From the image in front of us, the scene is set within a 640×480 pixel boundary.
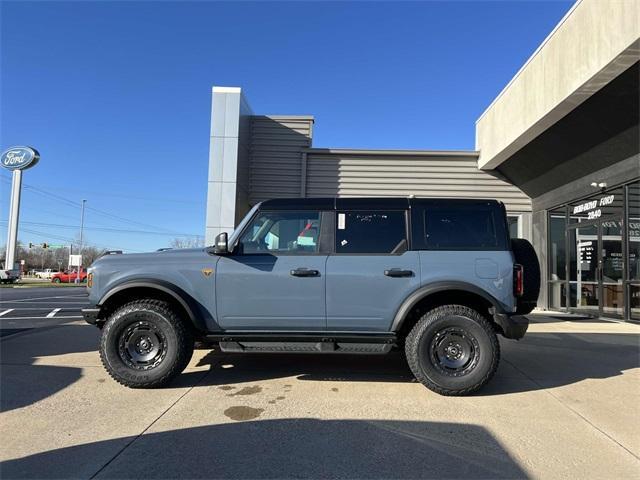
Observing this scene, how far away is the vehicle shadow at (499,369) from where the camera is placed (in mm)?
5516

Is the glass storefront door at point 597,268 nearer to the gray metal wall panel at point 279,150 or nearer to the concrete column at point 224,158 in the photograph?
the gray metal wall panel at point 279,150

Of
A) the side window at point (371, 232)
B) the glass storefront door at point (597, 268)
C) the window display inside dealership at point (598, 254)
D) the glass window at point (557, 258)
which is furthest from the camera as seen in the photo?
the glass window at point (557, 258)

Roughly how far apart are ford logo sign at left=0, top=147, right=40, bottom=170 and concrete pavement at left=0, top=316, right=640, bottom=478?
41054mm

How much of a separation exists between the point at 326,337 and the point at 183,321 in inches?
61.2

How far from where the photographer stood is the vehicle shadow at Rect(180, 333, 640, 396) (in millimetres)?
5516

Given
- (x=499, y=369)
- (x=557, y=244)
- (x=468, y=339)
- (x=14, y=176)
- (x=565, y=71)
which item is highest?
(x=14, y=176)

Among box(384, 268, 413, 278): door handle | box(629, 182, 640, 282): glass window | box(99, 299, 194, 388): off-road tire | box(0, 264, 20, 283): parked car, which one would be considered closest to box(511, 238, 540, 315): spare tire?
box(384, 268, 413, 278): door handle

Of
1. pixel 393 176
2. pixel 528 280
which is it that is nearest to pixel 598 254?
pixel 393 176

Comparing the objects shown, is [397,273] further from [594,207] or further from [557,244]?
[557,244]

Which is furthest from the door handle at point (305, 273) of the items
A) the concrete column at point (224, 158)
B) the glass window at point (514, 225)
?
the glass window at point (514, 225)

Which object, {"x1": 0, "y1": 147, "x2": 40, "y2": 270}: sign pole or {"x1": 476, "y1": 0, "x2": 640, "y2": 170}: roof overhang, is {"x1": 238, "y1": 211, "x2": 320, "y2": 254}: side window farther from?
{"x1": 0, "y1": 147, "x2": 40, "y2": 270}: sign pole

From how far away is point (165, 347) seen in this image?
16.6 ft

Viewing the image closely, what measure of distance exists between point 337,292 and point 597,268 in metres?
8.88

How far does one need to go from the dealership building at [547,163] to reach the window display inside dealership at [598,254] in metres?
0.03
